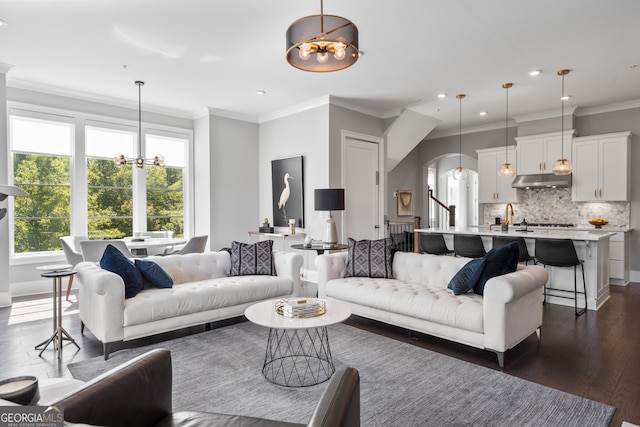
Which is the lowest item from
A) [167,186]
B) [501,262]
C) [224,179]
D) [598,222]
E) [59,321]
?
[59,321]

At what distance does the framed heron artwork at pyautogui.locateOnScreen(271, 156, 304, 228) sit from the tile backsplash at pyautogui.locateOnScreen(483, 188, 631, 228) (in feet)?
13.9

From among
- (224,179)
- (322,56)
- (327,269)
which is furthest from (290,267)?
(224,179)

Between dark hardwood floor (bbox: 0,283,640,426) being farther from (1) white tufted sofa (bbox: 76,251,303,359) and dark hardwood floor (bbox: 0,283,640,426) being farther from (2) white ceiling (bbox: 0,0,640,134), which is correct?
(2) white ceiling (bbox: 0,0,640,134)

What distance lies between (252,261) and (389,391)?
2.33 meters

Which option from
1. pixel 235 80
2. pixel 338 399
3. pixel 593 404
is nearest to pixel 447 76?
pixel 235 80

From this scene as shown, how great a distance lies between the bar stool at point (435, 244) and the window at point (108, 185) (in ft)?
16.0

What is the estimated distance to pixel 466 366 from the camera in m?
2.83

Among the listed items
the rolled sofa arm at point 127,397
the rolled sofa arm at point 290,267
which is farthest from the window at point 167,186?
the rolled sofa arm at point 127,397

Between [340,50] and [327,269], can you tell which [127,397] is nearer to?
[340,50]

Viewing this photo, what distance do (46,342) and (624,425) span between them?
13.7ft

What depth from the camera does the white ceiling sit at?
3.31 metres

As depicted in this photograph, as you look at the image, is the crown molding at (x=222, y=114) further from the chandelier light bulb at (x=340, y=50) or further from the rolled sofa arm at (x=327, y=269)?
the chandelier light bulb at (x=340, y=50)

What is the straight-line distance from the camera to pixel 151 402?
1409 millimetres

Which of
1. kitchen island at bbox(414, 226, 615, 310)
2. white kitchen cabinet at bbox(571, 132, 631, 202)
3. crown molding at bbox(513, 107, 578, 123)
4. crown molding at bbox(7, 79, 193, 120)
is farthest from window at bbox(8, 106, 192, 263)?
white kitchen cabinet at bbox(571, 132, 631, 202)
